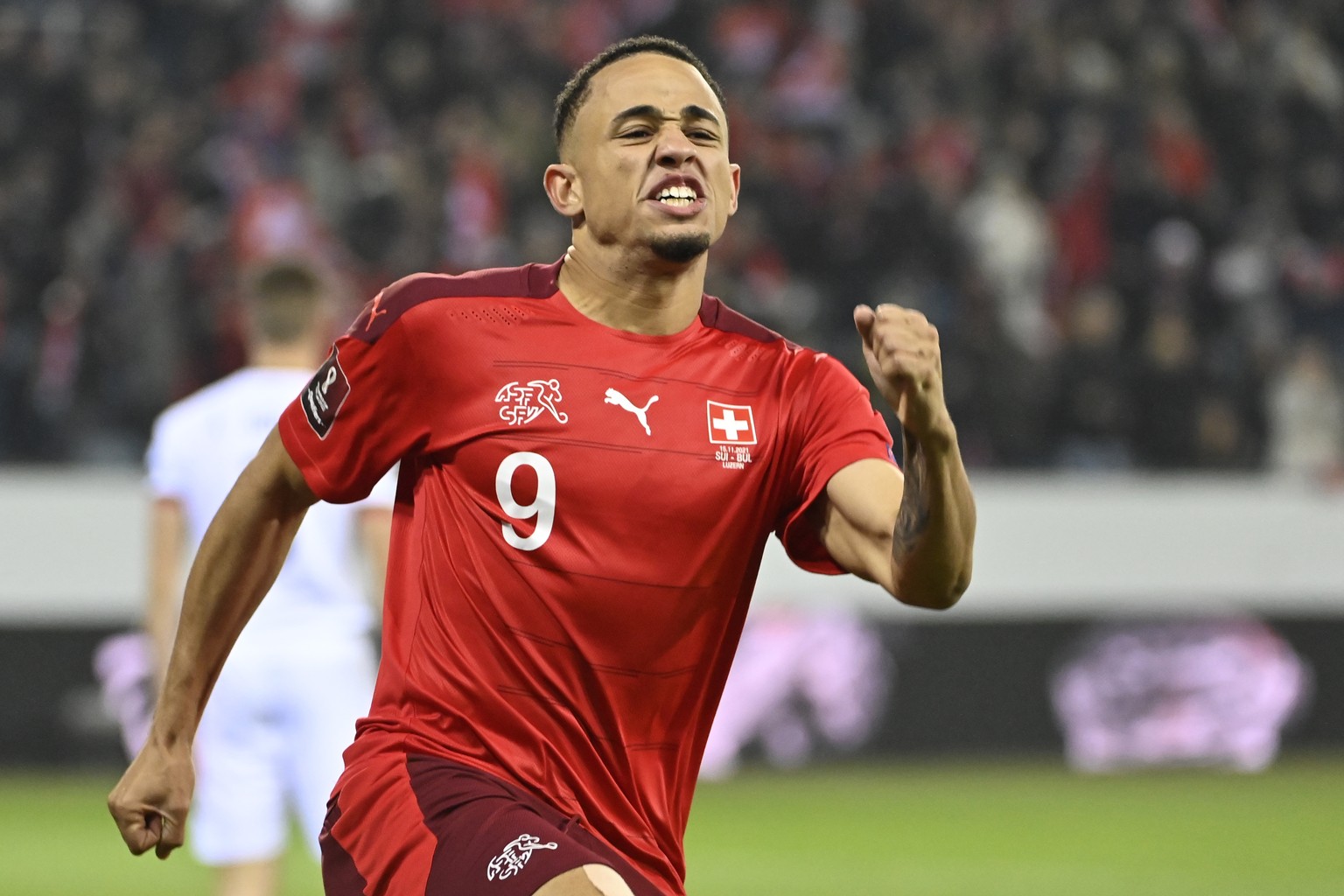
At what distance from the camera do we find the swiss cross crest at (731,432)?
3.70 meters

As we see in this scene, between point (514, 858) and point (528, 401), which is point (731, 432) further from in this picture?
point (514, 858)

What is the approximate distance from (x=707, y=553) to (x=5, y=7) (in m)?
13.1

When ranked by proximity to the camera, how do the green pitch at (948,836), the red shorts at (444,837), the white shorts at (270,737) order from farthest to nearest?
the green pitch at (948,836) → the white shorts at (270,737) → the red shorts at (444,837)

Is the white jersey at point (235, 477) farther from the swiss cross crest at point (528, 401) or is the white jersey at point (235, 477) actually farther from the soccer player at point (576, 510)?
the swiss cross crest at point (528, 401)

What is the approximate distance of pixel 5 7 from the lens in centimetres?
1527

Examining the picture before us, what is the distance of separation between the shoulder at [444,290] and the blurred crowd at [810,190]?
9024 mm

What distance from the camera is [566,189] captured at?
3.91 metres

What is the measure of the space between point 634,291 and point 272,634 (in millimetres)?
2680

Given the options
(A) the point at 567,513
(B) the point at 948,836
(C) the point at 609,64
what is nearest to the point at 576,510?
(A) the point at 567,513

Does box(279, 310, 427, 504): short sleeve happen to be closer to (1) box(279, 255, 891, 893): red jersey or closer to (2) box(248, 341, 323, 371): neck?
(1) box(279, 255, 891, 893): red jersey

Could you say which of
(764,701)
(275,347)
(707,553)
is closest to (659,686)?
(707,553)

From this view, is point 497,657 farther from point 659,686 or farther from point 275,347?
point 275,347

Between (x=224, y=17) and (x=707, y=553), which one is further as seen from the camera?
(x=224, y=17)

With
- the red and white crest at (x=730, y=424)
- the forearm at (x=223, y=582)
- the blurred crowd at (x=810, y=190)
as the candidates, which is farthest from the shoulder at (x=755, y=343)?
the blurred crowd at (x=810, y=190)
